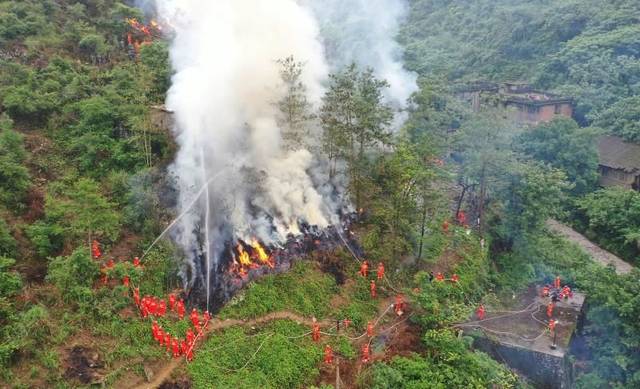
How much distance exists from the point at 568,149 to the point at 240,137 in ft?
58.5

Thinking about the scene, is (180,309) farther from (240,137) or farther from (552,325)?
(552,325)

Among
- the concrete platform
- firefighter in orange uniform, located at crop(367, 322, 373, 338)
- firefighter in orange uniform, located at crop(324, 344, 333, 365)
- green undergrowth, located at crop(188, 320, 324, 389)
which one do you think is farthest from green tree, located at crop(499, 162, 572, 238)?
green undergrowth, located at crop(188, 320, 324, 389)

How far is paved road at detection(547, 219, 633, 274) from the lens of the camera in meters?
25.4

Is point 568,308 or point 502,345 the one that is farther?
point 568,308

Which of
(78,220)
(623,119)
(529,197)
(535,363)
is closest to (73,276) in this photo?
(78,220)

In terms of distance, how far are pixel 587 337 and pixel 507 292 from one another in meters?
3.81

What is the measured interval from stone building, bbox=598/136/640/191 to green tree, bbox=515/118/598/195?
1.47 metres

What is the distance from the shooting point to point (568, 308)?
70.5ft

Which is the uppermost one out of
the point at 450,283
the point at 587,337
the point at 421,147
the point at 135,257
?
the point at 421,147

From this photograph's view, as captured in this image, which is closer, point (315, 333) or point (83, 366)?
point (83, 366)

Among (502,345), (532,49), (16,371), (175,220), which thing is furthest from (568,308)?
(532,49)

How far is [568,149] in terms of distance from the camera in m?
29.2

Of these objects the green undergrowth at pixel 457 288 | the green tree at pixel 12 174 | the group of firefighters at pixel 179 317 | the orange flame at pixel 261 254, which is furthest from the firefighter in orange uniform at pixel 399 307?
the green tree at pixel 12 174

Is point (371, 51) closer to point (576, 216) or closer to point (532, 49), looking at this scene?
point (532, 49)
